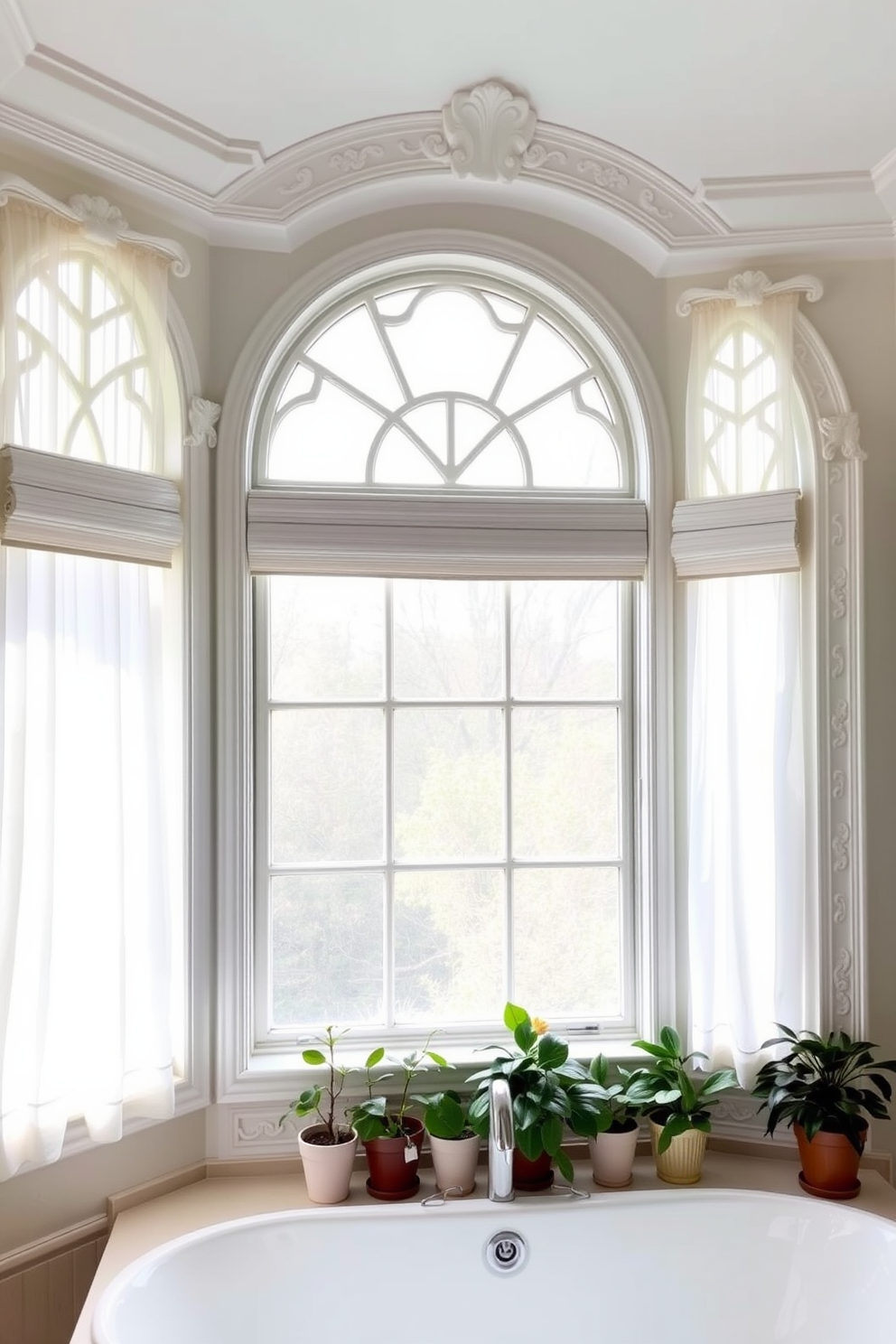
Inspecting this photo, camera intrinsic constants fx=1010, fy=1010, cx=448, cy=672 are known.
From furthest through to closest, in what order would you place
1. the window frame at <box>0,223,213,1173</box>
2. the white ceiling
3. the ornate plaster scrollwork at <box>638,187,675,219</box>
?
the ornate plaster scrollwork at <box>638,187,675,219</box>
the window frame at <box>0,223,213,1173</box>
the white ceiling

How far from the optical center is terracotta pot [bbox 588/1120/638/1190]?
209 cm

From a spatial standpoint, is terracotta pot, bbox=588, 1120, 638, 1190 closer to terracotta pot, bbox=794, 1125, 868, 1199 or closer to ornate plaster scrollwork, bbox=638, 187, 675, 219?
terracotta pot, bbox=794, 1125, 868, 1199

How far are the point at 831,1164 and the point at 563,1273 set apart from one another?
0.58 m

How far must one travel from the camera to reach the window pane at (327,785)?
2.34 metres

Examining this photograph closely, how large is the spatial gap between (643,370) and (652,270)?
0.79 ft

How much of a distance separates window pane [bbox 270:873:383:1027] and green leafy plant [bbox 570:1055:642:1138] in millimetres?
524

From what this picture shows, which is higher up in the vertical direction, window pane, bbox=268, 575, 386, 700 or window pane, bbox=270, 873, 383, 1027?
window pane, bbox=268, 575, 386, 700

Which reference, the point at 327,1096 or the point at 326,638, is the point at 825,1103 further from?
the point at 326,638

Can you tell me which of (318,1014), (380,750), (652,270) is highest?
(652,270)

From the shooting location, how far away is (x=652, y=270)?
235 centimetres

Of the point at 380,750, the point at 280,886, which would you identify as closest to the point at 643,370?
the point at 380,750

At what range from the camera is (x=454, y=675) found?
239 cm

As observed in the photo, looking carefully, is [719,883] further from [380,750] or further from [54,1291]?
[54,1291]

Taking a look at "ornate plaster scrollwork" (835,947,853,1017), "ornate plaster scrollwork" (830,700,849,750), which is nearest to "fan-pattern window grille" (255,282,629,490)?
"ornate plaster scrollwork" (830,700,849,750)
